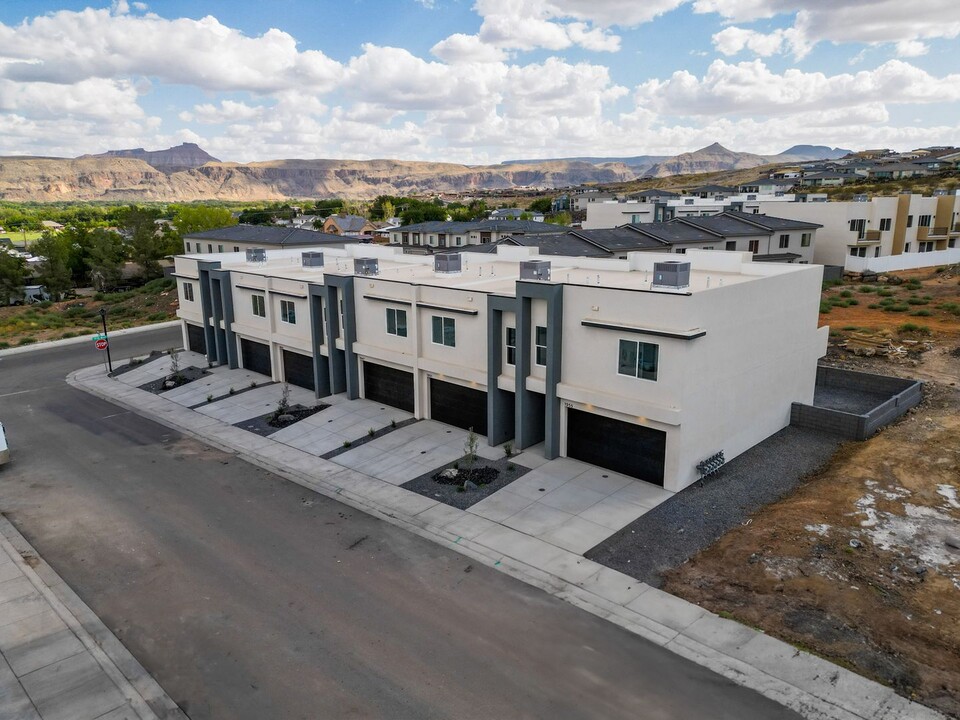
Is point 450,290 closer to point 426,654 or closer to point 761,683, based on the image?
point 426,654

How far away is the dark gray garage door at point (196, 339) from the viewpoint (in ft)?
135

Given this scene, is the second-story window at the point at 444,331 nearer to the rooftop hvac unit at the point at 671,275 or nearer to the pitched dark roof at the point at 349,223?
the rooftop hvac unit at the point at 671,275

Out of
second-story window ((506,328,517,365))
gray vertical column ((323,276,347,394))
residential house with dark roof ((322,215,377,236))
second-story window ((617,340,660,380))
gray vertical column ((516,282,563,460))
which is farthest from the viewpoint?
residential house with dark roof ((322,215,377,236))

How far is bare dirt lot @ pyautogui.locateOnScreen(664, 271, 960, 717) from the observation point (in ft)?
44.7

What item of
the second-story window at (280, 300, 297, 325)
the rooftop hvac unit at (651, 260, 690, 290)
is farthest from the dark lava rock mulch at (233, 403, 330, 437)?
the rooftop hvac unit at (651, 260, 690, 290)

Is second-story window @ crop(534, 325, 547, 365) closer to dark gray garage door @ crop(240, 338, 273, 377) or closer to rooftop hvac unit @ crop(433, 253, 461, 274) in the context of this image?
rooftop hvac unit @ crop(433, 253, 461, 274)

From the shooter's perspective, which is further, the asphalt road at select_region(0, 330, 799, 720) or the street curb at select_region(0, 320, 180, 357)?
the street curb at select_region(0, 320, 180, 357)

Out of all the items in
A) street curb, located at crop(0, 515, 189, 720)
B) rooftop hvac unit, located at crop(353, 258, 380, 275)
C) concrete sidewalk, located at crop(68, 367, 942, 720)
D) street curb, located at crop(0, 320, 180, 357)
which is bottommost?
street curb, located at crop(0, 320, 180, 357)

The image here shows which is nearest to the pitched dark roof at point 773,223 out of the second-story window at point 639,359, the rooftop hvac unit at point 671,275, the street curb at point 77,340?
the rooftop hvac unit at point 671,275

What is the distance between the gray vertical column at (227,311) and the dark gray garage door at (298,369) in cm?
473

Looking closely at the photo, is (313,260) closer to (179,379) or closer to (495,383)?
(179,379)

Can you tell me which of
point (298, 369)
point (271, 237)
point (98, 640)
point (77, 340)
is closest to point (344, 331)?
point (298, 369)

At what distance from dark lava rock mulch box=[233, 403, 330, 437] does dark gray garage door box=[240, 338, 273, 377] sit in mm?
5897

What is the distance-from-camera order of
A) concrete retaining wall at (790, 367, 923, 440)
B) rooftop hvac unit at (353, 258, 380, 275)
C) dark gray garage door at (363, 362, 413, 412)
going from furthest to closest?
rooftop hvac unit at (353, 258, 380, 275)
dark gray garage door at (363, 362, 413, 412)
concrete retaining wall at (790, 367, 923, 440)
